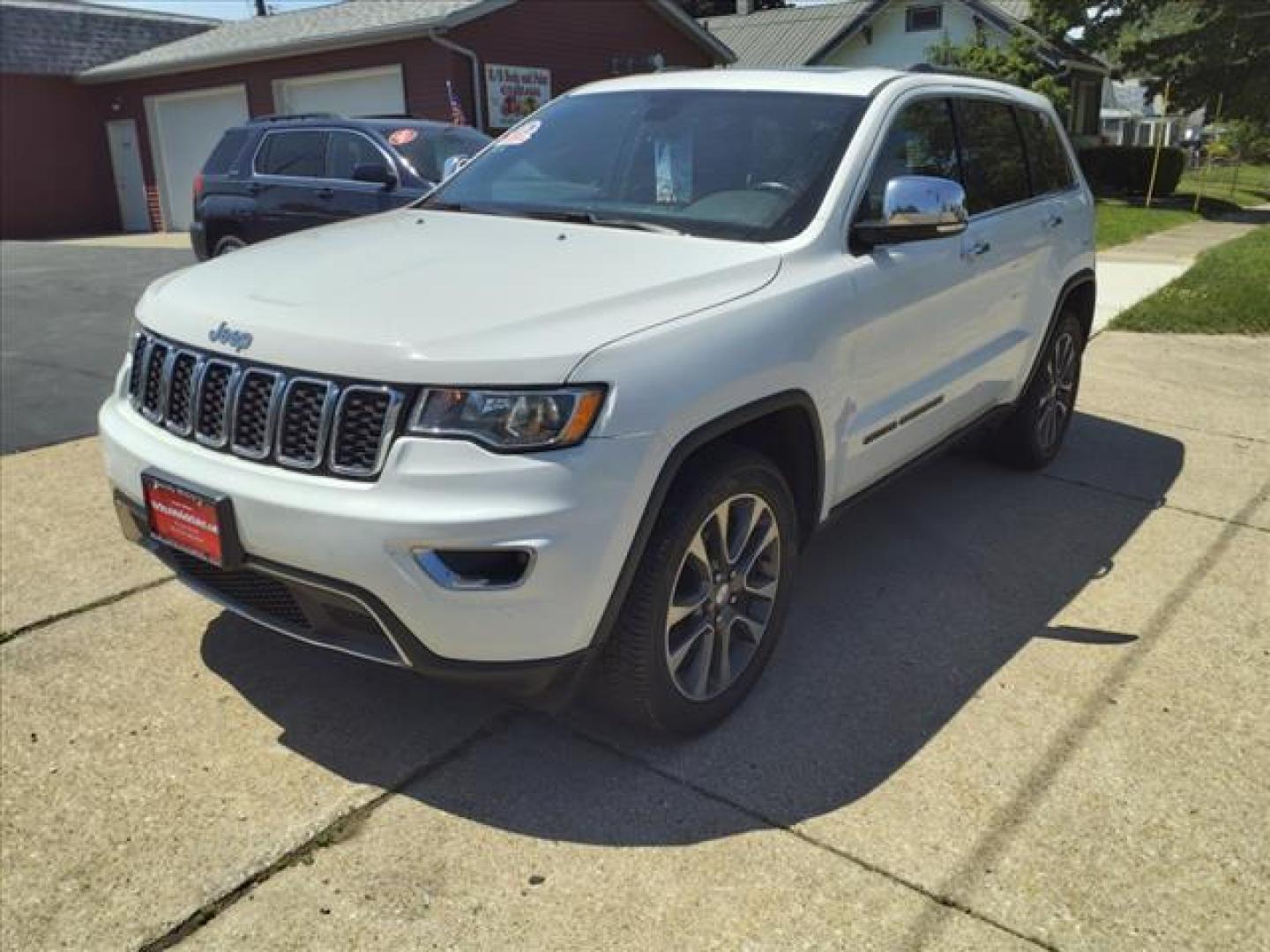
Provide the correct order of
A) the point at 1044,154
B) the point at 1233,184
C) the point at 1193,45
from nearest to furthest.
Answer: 1. the point at 1044,154
2. the point at 1193,45
3. the point at 1233,184

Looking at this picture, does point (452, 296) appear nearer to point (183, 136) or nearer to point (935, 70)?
point (935, 70)

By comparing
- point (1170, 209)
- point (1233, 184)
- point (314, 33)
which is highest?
point (314, 33)

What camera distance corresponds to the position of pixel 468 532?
2.52 m

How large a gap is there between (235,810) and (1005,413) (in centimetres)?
375

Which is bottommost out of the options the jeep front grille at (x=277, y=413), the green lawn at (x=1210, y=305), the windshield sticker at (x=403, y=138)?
the green lawn at (x=1210, y=305)

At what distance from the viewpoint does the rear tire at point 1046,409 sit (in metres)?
5.48

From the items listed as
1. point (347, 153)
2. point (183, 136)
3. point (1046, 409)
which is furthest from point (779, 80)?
point (183, 136)

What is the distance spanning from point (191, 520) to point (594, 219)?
1602 mm

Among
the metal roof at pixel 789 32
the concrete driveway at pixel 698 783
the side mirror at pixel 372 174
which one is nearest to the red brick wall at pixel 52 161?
the metal roof at pixel 789 32

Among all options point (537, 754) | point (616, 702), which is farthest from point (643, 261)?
point (537, 754)

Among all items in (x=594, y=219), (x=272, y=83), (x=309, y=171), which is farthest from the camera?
(x=272, y=83)

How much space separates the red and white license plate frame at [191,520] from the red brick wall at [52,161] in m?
24.4

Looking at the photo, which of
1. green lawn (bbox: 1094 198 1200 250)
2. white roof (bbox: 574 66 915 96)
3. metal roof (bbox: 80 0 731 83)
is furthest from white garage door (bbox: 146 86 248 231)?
white roof (bbox: 574 66 915 96)

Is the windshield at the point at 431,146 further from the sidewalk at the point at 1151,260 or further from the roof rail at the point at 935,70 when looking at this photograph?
the sidewalk at the point at 1151,260
